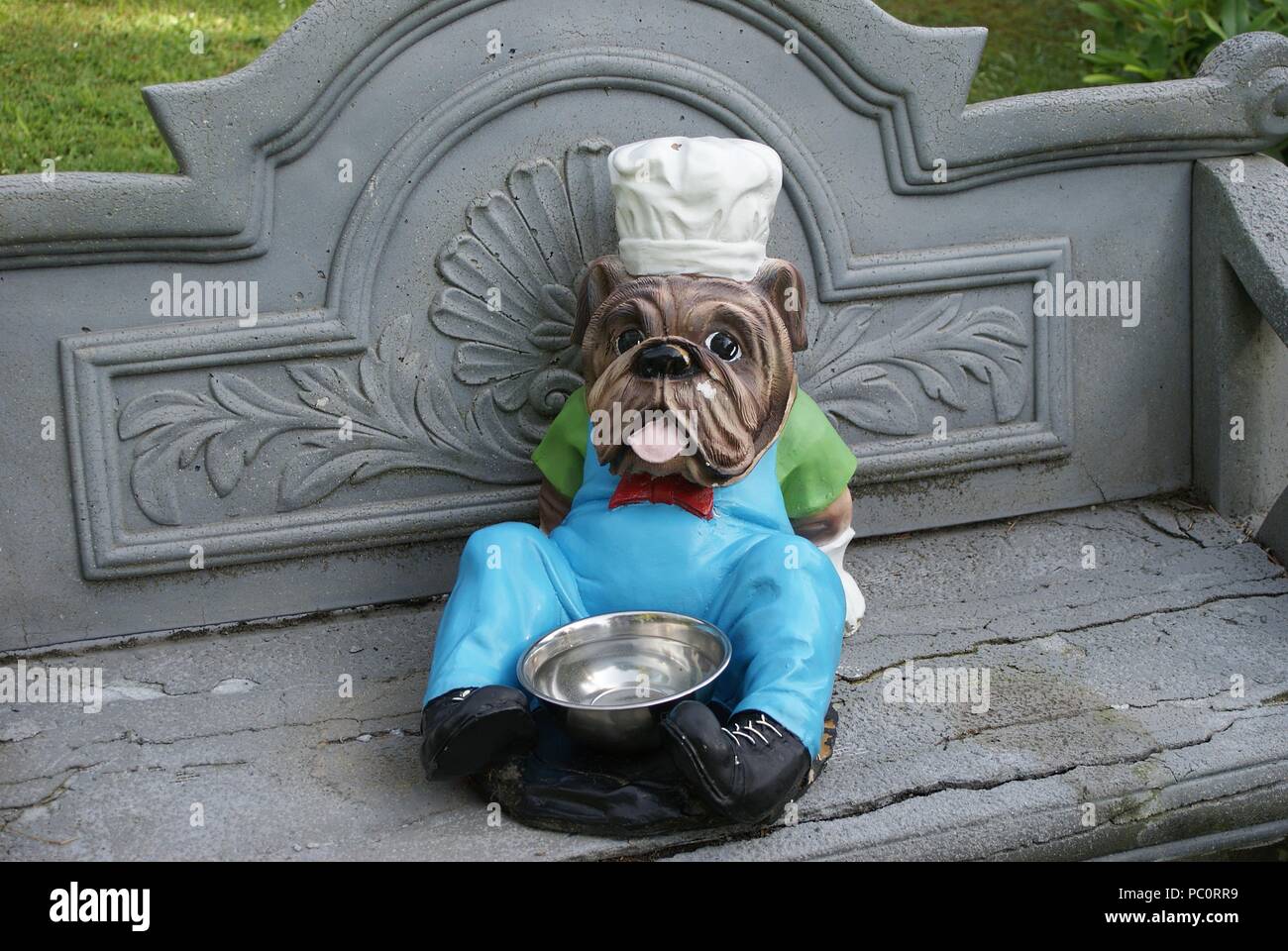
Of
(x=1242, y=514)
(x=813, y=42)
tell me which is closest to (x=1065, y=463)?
(x=1242, y=514)

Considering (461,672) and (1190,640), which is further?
(1190,640)

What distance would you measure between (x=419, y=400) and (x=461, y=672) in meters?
0.95

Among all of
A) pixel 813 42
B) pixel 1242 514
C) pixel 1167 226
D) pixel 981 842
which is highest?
pixel 813 42

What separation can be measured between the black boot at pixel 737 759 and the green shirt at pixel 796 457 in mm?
673

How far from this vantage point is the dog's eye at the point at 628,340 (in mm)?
2975

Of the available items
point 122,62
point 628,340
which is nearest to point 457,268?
point 628,340

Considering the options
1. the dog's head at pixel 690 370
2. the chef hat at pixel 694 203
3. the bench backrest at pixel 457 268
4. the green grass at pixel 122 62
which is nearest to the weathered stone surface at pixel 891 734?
the bench backrest at pixel 457 268

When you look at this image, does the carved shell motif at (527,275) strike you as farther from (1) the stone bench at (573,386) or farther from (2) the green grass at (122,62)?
(2) the green grass at (122,62)

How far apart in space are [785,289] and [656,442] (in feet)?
1.56

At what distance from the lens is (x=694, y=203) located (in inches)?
117

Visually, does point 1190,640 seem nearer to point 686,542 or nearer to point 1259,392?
point 1259,392

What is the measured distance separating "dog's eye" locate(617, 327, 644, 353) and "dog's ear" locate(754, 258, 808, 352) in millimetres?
278

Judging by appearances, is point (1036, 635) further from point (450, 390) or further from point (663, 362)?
point (450, 390)

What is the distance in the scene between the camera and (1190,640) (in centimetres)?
336
